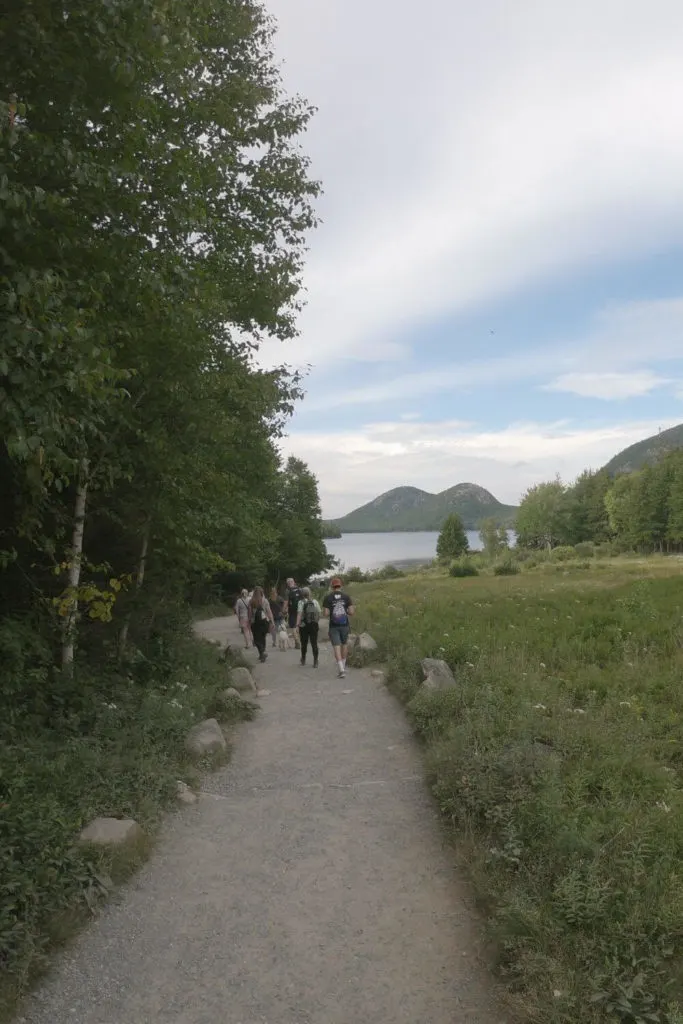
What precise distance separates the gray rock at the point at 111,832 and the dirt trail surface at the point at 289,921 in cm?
35

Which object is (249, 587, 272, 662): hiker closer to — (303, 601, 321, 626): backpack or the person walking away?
the person walking away

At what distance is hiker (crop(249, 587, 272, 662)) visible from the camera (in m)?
16.1

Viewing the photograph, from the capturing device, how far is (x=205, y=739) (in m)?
8.85

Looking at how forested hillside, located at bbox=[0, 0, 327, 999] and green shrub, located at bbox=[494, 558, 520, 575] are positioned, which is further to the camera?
green shrub, located at bbox=[494, 558, 520, 575]

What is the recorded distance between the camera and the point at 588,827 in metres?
5.43

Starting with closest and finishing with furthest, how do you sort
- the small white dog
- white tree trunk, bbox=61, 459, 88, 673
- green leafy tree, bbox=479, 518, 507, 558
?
white tree trunk, bbox=61, 459, 88, 673 → the small white dog → green leafy tree, bbox=479, 518, 507, 558

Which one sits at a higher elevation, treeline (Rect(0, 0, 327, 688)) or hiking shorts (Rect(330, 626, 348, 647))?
treeline (Rect(0, 0, 327, 688))

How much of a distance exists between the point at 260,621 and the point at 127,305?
1035cm

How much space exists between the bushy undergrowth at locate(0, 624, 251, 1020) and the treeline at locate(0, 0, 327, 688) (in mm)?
461

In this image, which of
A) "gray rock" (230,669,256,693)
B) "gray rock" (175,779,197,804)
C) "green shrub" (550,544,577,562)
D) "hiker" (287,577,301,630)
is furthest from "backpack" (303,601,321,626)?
"green shrub" (550,544,577,562)

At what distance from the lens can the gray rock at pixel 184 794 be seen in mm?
7380

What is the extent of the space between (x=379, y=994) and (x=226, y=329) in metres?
10.3

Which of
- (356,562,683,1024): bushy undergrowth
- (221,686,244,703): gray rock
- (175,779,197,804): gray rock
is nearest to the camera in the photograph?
(356,562,683,1024): bushy undergrowth

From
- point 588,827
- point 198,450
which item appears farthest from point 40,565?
point 588,827
